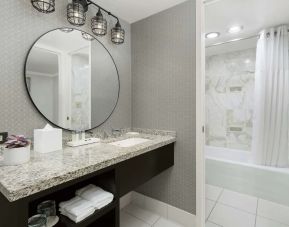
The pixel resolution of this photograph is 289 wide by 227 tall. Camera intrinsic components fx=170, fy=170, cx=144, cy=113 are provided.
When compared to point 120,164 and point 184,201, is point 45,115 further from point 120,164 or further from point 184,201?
point 184,201

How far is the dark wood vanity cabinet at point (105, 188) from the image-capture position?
2.29ft

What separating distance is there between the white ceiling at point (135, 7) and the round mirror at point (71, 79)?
387 millimetres

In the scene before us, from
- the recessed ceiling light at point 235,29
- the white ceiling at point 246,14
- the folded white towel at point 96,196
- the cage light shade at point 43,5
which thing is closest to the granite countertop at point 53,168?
the folded white towel at point 96,196

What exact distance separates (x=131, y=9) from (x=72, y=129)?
1.36 metres

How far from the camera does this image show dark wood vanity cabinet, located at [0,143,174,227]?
698 mm

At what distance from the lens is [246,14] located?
1999 mm

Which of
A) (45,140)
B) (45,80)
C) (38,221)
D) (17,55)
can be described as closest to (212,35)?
(45,80)

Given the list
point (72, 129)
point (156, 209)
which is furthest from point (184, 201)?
point (72, 129)

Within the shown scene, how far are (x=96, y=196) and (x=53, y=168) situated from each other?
336 mm

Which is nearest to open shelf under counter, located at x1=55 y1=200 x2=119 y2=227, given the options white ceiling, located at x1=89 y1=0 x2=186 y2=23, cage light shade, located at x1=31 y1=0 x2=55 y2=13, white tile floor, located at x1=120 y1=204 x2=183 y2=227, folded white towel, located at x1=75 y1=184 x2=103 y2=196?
folded white towel, located at x1=75 y1=184 x2=103 y2=196

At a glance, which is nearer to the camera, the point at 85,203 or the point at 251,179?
the point at 85,203

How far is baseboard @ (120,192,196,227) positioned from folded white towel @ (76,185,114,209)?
0.98 m

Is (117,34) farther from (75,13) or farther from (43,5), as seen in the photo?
(43,5)

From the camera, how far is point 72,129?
58.5 inches
